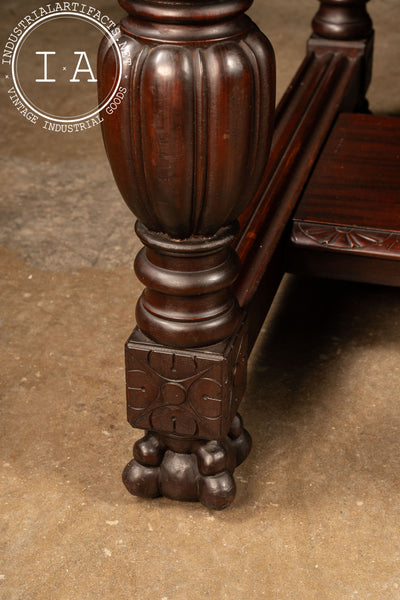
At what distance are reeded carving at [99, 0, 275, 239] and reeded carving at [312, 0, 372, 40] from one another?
3.73 ft

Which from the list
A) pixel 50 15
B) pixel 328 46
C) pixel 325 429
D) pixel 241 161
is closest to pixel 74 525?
pixel 325 429

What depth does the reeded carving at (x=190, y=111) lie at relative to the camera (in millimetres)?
879

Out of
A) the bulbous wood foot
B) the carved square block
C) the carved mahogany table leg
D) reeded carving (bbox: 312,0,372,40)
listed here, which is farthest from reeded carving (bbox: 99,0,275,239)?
reeded carving (bbox: 312,0,372,40)

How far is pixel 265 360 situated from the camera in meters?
1.48

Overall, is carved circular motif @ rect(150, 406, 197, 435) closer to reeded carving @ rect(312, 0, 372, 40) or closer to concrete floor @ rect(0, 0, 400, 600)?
concrete floor @ rect(0, 0, 400, 600)

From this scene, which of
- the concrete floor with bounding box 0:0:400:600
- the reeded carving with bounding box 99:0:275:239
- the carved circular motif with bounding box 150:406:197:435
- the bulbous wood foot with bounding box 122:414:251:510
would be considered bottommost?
the concrete floor with bounding box 0:0:400:600

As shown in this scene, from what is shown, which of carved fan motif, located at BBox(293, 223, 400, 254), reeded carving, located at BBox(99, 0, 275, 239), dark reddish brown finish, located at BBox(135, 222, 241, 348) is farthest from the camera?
carved fan motif, located at BBox(293, 223, 400, 254)

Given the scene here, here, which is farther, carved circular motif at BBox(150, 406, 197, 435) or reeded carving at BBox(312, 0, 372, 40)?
reeded carving at BBox(312, 0, 372, 40)

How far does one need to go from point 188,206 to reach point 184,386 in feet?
0.88

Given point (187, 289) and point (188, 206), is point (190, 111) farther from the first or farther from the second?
point (187, 289)

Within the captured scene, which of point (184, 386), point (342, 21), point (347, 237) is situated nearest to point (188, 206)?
point (184, 386)

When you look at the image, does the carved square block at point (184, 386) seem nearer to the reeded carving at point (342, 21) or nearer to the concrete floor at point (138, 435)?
the concrete floor at point (138, 435)

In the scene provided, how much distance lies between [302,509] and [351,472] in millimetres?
107

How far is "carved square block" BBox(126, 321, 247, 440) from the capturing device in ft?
3.59
